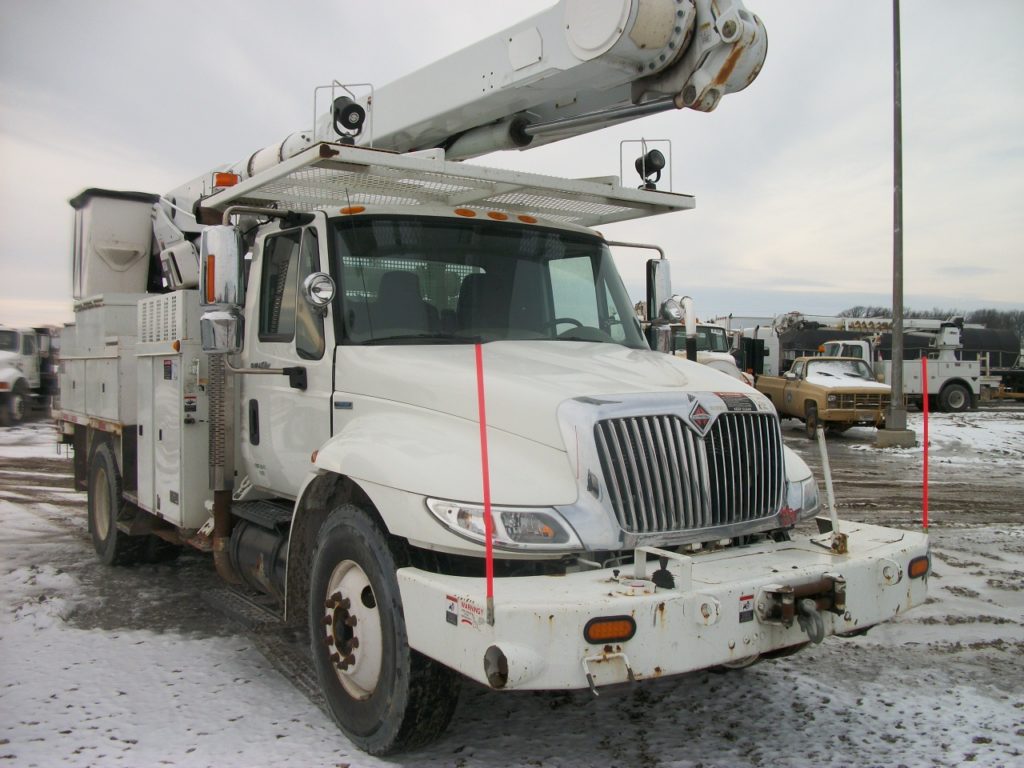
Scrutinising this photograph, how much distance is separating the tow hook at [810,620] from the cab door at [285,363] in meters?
2.54

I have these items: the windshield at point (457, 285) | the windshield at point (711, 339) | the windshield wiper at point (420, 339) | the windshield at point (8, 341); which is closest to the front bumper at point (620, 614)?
the windshield wiper at point (420, 339)

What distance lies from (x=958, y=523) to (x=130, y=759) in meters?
8.51

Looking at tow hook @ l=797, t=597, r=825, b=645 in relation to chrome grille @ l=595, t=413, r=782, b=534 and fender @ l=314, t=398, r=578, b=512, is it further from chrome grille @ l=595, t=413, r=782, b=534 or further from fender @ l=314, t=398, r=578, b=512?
fender @ l=314, t=398, r=578, b=512

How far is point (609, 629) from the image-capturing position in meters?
3.18

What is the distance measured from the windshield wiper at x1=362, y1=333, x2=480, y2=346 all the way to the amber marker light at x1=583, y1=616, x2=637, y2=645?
1.95 meters

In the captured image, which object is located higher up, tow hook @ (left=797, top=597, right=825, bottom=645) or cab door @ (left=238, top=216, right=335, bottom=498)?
cab door @ (left=238, top=216, right=335, bottom=498)

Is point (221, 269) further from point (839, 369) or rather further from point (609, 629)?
point (839, 369)

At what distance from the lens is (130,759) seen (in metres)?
3.86

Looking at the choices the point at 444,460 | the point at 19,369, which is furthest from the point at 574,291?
the point at 19,369

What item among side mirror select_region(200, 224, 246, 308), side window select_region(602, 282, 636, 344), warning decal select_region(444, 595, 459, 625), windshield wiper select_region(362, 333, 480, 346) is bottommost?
warning decal select_region(444, 595, 459, 625)

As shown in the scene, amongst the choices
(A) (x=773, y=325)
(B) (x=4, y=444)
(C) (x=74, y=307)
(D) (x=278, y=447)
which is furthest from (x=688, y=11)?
(A) (x=773, y=325)

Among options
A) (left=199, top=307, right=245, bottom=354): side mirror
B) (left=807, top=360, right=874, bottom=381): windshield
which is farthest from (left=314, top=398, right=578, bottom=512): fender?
(left=807, top=360, right=874, bottom=381): windshield

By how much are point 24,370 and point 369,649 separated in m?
22.4

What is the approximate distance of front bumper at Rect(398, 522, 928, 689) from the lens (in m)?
3.16
